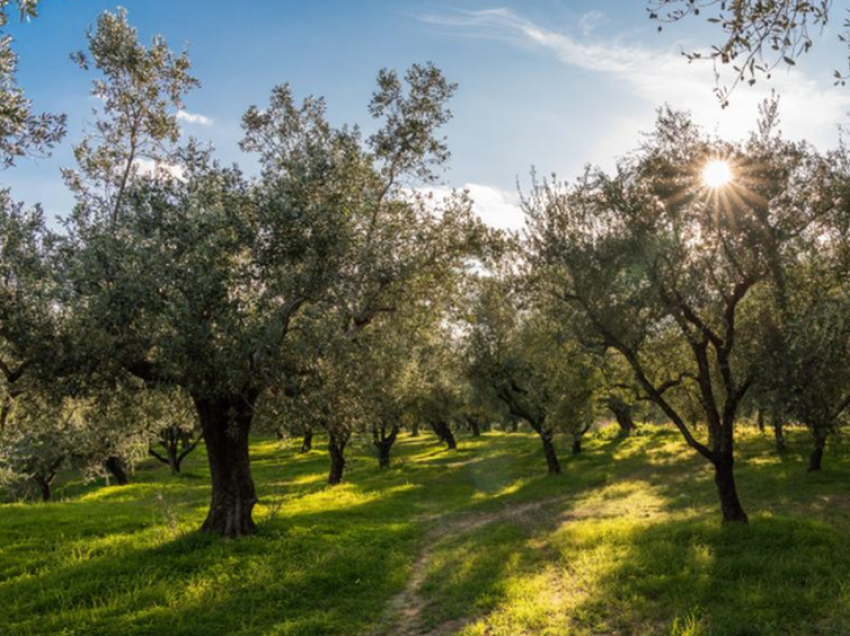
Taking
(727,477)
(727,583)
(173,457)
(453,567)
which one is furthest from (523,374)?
(173,457)

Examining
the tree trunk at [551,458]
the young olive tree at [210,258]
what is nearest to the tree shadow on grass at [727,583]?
the young olive tree at [210,258]

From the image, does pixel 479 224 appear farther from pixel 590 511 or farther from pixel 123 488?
pixel 123 488

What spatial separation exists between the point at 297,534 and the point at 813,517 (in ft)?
66.2

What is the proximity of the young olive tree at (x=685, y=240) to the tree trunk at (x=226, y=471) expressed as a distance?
501 inches

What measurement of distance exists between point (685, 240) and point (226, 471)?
18.1m

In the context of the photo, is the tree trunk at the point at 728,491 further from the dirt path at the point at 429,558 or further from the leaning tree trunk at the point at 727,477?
the dirt path at the point at 429,558

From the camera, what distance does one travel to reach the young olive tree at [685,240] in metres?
18.1

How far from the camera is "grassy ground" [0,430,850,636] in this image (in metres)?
12.7

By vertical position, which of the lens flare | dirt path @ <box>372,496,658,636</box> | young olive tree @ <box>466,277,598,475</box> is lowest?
dirt path @ <box>372,496,658,636</box>

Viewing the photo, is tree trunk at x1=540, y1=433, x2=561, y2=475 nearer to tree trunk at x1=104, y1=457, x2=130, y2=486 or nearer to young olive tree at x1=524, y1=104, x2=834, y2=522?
young olive tree at x1=524, y1=104, x2=834, y2=522

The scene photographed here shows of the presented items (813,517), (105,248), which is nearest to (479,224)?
(105,248)

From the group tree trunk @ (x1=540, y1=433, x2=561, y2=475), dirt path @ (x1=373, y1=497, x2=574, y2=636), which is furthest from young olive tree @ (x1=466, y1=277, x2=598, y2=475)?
dirt path @ (x1=373, y1=497, x2=574, y2=636)

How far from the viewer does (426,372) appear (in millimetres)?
51594

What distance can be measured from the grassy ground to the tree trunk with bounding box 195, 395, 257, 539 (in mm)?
941
